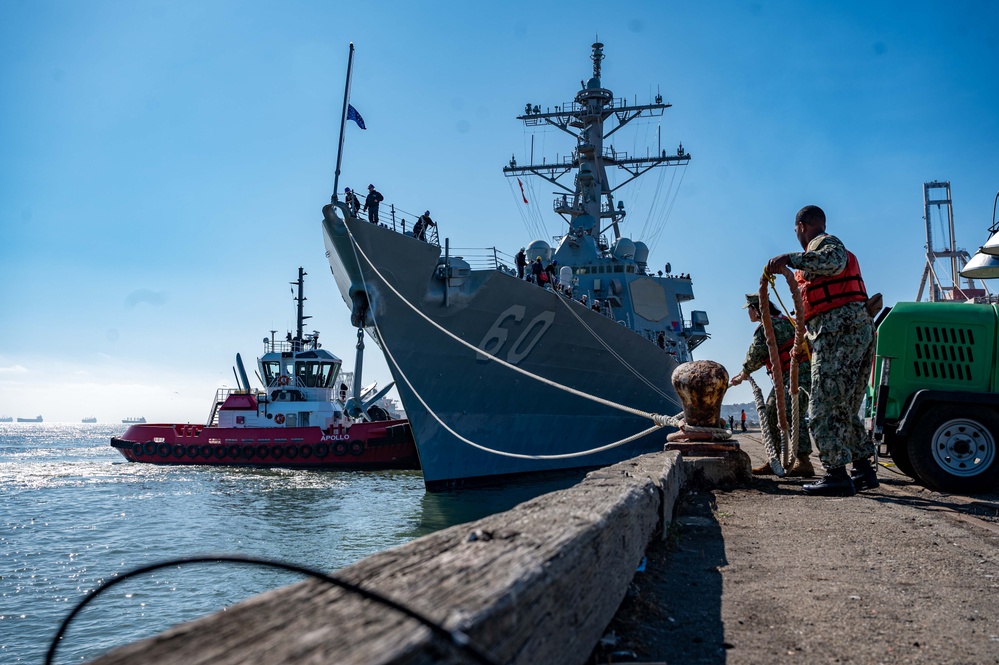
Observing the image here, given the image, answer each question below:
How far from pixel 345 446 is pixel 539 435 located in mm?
11325

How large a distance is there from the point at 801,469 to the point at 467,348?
24.5ft

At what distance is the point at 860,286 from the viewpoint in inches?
179

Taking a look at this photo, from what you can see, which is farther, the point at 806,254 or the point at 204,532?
the point at 204,532

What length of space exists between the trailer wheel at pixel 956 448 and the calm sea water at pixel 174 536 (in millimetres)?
6200

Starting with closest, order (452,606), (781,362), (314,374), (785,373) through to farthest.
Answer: (452,606), (781,362), (785,373), (314,374)

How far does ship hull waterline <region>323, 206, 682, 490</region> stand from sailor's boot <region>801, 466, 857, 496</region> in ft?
23.7

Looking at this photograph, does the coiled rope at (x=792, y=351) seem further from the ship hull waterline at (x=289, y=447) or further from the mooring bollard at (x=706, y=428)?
the ship hull waterline at (x=289, y=447)

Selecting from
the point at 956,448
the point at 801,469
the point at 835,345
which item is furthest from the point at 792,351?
the point at 801,469

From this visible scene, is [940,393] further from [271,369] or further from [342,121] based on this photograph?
[271,369]

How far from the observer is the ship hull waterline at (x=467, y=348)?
12.3 m

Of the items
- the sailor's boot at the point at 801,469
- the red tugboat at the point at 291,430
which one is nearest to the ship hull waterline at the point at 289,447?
the red tugboat at the point at 291,430

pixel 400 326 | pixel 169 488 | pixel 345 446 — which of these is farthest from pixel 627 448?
pixel 169 488

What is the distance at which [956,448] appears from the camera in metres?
5.17

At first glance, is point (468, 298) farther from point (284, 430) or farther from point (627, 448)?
point (284, 430)
